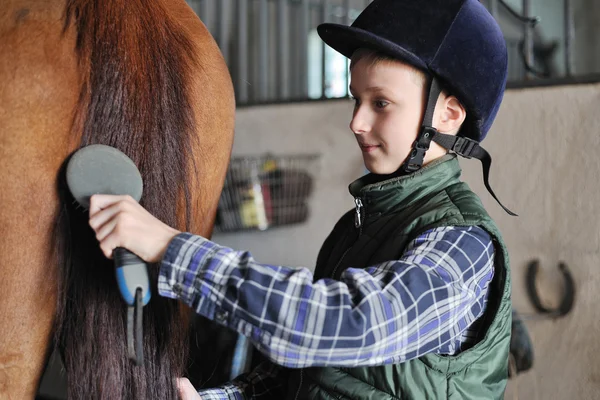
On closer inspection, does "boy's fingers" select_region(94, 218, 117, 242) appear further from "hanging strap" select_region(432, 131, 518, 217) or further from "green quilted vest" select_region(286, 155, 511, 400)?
"hanging strap" select_region(432, 131, 518, 217)

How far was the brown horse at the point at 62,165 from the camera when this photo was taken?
0.75 metres

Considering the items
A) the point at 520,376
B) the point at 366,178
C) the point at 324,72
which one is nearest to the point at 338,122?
the point at 324,72

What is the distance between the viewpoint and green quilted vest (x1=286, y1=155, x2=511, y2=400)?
2.61 ft

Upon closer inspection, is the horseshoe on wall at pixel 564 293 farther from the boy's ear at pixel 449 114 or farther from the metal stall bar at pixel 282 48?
the metal stall bar at pixel 282 48

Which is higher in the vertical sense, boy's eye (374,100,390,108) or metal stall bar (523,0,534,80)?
metal stall bar (523,0,534,80)

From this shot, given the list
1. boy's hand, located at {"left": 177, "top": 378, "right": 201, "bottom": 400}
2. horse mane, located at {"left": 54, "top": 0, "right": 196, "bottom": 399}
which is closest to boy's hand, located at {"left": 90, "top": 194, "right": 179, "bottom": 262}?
horse mane, located at {"left": 54, "top": 0, "right": 196, "bottom": 399}

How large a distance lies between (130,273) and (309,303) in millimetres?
200

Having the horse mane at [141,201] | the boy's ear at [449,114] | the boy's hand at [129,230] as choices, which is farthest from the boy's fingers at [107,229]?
the boy's ear at [449,114]

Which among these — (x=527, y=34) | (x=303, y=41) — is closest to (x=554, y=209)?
(x=527, y=34)

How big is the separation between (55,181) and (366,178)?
1.56 feet

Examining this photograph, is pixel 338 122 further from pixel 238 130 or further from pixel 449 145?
pixel 449 145

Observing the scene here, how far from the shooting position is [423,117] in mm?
883

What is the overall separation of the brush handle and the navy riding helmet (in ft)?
1.36

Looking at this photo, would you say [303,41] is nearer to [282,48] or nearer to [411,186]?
[282,48]
